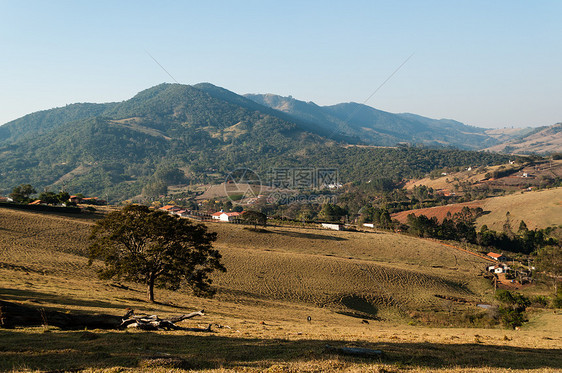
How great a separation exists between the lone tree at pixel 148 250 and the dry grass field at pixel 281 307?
154 cm

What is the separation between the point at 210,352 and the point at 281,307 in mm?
19041

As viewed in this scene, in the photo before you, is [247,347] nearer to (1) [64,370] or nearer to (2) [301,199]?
(1) [64,370]

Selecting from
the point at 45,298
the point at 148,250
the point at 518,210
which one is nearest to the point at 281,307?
→ the point at 148,250

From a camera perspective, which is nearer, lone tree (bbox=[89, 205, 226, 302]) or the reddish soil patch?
lone tree (bbox=[89, 205, 226, 302])

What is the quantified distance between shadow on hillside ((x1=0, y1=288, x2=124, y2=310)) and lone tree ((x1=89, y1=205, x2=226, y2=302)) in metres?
4.43

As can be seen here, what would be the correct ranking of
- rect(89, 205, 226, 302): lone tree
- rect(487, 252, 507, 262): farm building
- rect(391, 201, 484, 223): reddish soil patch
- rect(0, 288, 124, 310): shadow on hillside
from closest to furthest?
rect(0, 288, 124, 310): shadow on hillside
rect(89, 205, 226, 302): lone tree
rect(487, 252, 507, 262): farm building
rect(391, 201, 484, 223): reddish soil patch

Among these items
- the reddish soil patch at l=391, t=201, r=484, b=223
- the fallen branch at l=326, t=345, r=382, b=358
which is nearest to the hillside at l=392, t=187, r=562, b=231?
the reddish soil patch at l=391, t=201, r=484, b=223

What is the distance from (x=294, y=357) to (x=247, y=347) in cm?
215

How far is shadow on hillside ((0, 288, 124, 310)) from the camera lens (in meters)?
17.3

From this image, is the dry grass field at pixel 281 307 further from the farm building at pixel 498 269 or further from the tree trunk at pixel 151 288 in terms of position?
the farm building at pixel 498 269

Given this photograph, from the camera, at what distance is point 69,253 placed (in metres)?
37.7

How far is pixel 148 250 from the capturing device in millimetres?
24734

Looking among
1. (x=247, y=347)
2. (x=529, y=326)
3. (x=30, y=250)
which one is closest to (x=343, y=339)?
(x=247, y=347)

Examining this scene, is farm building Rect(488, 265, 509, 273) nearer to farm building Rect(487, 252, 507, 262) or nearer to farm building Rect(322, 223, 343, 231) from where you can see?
farm building Rect(487, 252, 507, 262)
